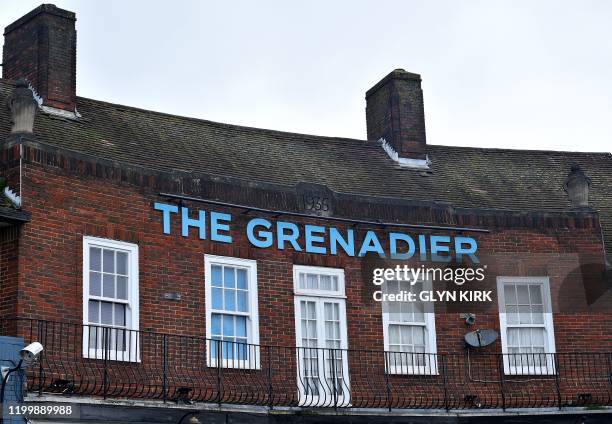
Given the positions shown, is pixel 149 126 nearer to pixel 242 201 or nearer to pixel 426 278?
pixel 242 201

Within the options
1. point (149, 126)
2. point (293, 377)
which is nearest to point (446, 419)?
point (293, 377)

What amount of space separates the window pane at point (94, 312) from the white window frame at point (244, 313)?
2070 millimetres

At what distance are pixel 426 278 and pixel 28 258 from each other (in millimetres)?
8307

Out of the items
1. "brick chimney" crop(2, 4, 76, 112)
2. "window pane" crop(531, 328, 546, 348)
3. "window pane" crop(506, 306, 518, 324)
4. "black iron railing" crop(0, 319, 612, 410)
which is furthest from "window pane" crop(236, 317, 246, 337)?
"window pane" crop(531, 328, 546, 348)

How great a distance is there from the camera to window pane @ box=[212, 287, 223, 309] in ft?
69.4

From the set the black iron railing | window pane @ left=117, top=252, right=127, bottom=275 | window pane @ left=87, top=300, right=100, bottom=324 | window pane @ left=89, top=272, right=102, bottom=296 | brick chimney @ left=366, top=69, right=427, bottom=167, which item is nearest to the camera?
the black iron railing

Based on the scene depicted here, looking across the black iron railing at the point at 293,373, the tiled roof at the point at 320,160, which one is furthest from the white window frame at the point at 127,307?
the tiled roof at the point at 320,160

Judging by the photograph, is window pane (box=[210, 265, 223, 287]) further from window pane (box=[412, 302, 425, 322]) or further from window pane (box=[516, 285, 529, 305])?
window pane (box=[516, 285, 529, 305])

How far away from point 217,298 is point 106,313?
232 centimetres

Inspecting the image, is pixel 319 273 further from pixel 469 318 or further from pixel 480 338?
pixel 480 338

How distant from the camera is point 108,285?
19.8 metres

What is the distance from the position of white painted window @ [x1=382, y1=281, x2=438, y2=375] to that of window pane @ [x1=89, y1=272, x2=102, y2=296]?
19.4 ft

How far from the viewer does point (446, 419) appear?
21906 mm

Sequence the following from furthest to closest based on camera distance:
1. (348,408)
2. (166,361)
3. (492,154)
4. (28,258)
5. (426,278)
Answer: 1. (492,154)
2. (426,278)
3. (348,408)
4. (166,361)
5. (28,258)
